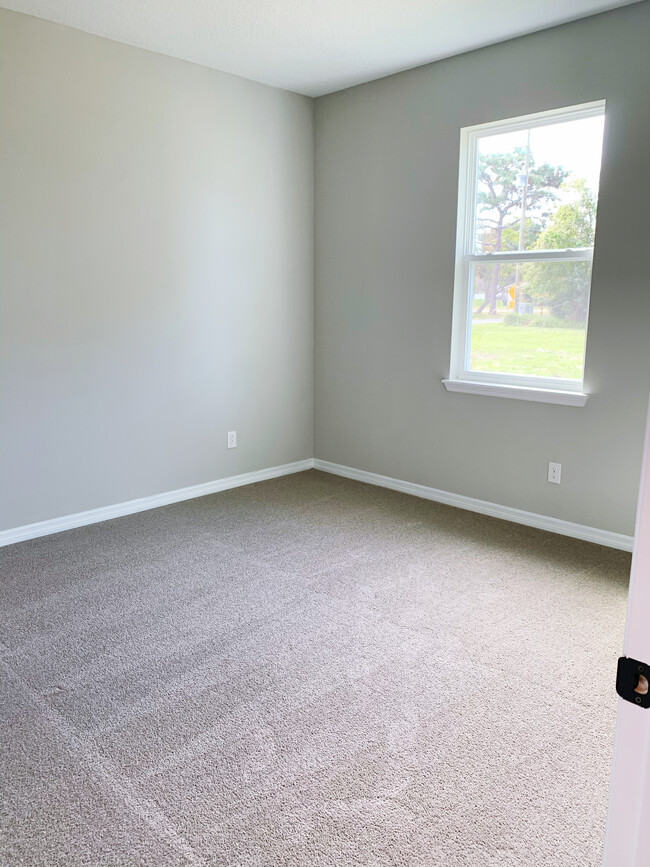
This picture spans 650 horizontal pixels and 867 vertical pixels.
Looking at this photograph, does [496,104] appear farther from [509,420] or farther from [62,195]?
[62,195]

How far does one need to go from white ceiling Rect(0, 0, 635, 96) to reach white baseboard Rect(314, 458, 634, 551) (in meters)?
2.60

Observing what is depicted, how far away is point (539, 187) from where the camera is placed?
141 inches

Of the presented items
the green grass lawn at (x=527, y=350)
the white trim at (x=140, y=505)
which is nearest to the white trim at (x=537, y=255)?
the green grass lawn at (x=527, y=350)

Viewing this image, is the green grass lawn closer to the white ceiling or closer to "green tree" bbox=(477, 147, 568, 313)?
"green tree" bbox=(477, 147, 568, 313)

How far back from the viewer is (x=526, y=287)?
3721 mm

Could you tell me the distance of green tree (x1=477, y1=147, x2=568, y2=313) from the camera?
3.58m

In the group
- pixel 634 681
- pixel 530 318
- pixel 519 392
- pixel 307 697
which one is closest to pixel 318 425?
pixel 519 392

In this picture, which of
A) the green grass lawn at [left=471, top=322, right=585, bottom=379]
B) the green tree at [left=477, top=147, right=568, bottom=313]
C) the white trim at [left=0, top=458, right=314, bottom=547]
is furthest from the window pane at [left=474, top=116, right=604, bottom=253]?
the white trim at [left=0, top=458, right=314, bottom=547]

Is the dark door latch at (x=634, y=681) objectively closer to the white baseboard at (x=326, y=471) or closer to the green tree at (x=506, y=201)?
the white baseboard at (x=326, y=471)

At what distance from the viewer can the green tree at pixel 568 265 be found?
3443 mm

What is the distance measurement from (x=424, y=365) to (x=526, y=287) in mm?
832

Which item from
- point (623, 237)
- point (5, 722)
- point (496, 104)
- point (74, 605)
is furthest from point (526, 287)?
point (5, 722)

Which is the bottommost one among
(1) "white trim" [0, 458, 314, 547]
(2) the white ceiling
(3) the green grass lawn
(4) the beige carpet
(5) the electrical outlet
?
(4) the beige carpet

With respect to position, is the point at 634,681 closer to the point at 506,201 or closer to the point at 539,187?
the point at 539,187
